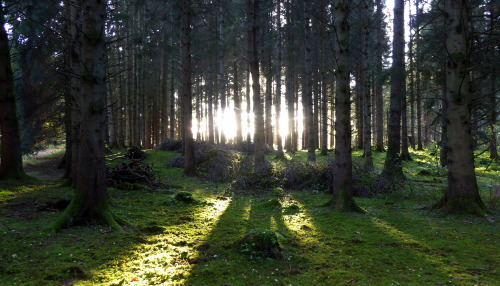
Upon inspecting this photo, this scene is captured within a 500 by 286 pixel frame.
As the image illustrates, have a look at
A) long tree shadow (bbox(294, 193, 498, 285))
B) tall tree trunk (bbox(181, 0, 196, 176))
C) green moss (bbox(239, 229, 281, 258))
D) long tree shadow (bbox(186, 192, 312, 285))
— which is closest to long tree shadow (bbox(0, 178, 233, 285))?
long tree shadow (bbox(186, 192, 312, 285))

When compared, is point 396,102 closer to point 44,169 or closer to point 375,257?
point 375,257

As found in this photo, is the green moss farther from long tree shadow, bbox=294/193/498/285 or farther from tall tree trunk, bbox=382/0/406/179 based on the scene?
tall tree trunk, bbox=382/0/406/179

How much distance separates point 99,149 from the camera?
527 centimetres

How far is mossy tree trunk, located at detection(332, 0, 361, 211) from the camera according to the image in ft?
21.6

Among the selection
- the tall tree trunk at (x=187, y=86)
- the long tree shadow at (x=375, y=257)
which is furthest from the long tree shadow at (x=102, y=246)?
the tall tree trunk at (x=187, y=86)

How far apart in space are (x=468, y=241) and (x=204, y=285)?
13.8 feet

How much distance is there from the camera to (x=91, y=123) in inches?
203

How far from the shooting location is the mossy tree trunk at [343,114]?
6586mm

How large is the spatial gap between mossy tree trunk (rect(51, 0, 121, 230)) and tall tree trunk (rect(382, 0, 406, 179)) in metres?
9.16

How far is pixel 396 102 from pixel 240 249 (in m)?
9.82

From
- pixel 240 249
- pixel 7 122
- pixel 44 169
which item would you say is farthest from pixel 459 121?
pixel 44 169

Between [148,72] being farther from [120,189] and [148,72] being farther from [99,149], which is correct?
[99,149]

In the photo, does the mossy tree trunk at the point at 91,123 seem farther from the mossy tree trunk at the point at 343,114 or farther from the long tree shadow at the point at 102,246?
the mossy tree trunk at the point at 343,114

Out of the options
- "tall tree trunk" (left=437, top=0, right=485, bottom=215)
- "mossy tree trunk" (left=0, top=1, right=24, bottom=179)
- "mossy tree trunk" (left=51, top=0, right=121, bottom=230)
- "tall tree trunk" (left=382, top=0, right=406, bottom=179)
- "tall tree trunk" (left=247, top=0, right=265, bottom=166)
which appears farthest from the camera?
"tall tree trunk" (left=247, top=0, right=265, bottom=166)
